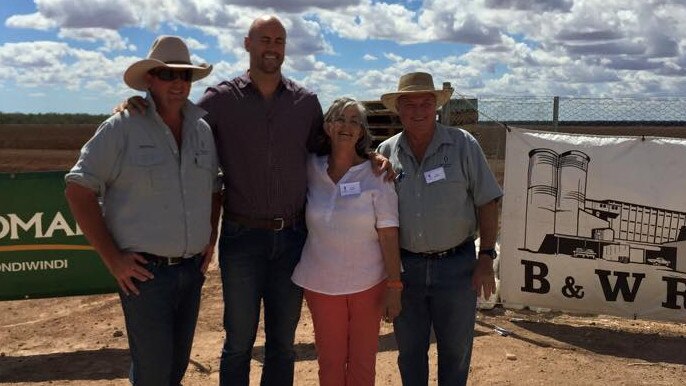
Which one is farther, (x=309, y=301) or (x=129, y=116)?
(x=309, y=301)

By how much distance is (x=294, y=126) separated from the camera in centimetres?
370

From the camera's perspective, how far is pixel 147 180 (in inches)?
126

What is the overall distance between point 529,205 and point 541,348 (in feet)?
4.40

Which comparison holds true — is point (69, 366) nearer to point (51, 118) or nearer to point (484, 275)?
point (484, 275)

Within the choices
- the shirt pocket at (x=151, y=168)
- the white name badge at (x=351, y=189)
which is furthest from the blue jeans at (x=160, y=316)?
the white name badge at (x=351, y=189)

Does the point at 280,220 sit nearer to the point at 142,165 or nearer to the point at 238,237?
the point at 238,237

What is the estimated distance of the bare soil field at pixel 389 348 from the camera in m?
5.22

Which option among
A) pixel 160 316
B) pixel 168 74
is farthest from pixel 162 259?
pixel 168 74

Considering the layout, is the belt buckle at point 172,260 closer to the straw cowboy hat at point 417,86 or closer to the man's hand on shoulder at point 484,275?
the straw cowboy hat at point 417,86

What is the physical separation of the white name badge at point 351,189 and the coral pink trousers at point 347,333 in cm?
53

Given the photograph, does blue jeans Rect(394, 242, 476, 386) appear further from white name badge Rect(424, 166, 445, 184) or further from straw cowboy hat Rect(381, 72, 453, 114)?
straw cowboy hat Rect(381, 72, 453, 114)

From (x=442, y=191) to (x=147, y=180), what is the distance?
149cm

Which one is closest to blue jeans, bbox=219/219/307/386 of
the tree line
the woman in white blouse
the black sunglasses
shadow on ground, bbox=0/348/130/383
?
the woman in white blouse

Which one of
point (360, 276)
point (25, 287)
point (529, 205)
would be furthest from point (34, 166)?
point (360, 276)
